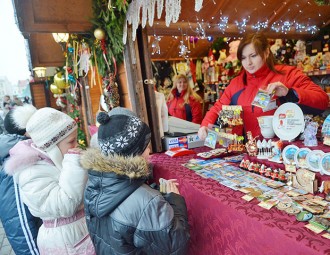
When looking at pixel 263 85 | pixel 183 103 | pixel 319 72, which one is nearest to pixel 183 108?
pixel 183 103

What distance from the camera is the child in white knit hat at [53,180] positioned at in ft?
4.44

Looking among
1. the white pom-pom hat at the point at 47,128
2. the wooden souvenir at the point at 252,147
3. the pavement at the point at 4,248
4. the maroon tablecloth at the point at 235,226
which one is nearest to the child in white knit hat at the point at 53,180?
the white pom-pom hat at the point at 47,128

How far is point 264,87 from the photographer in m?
1.82

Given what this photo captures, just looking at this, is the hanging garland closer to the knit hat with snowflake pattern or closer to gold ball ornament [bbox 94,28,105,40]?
gold ball ornament [bbox 94,28,105,40]

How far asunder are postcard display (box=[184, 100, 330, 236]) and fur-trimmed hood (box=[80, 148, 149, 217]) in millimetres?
573

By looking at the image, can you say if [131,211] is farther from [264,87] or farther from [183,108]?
[183,108]

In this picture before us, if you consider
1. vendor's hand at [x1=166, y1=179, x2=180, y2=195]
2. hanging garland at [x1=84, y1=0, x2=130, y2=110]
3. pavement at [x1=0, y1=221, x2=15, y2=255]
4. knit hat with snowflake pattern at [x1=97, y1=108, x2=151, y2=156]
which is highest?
hanging garland at [x1=84, y1=0, x2=130, y2=110]

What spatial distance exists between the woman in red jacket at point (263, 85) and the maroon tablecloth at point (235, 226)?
64 cm

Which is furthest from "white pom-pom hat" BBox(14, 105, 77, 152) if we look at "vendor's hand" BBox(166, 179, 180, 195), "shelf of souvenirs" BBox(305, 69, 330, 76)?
"shelf of souvenirs" BBox(305, 69, 330, 76)

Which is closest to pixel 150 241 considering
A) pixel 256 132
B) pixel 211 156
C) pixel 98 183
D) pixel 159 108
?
pixel 98 183

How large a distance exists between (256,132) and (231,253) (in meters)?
0.98

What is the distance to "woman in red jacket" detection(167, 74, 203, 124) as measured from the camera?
325 cm

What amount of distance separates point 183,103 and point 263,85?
57.7 inches

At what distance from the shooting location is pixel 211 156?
2.03 meters
